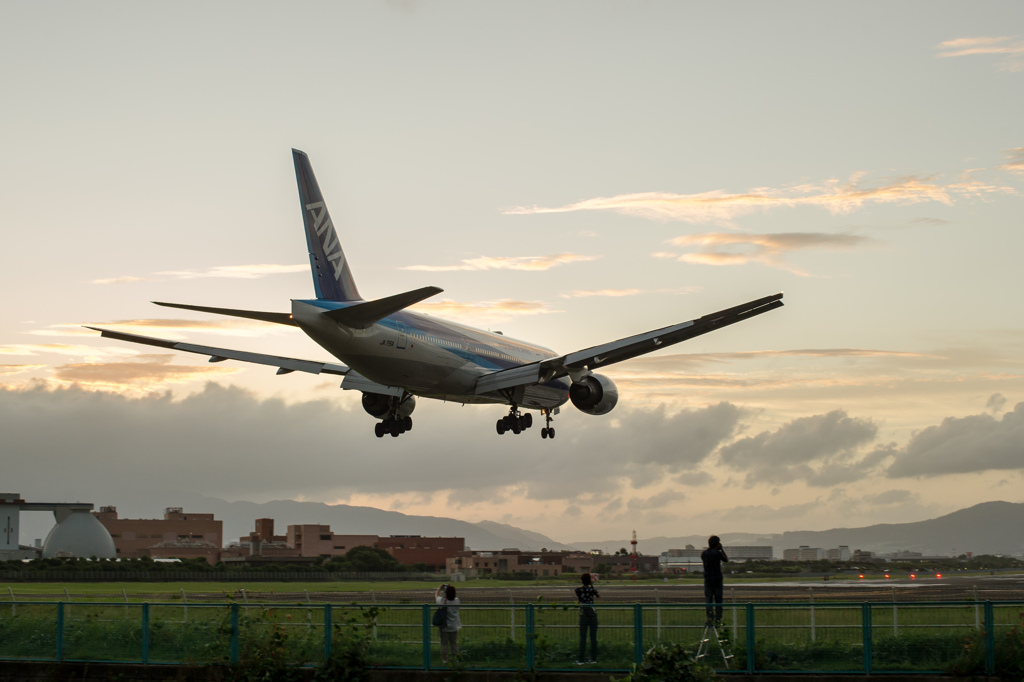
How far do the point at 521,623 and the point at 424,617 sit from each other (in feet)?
6.06

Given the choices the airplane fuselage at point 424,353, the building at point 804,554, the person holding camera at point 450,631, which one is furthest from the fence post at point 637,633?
the building at point 804,554

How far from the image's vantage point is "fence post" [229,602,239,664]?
20.2 m

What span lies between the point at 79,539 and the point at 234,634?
323ft

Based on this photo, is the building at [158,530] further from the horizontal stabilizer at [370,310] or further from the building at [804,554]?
the horizontal stabilizer at [370,310]

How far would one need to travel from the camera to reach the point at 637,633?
59.2 ft

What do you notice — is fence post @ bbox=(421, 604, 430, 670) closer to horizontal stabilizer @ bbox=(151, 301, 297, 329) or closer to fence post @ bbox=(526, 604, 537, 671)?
fence post @ bbox=(526, 604, 537, 671)

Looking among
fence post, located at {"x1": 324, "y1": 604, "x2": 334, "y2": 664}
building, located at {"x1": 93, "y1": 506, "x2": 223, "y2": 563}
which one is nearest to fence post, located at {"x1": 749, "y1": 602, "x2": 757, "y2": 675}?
fence post, located at {"x1": 324, "y1": 604, "x2": 334, "y2": 664}

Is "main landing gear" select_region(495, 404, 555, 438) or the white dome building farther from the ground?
"main landing gear" select_region(495, 404, 555, 438)

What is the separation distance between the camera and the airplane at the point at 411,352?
107 ft

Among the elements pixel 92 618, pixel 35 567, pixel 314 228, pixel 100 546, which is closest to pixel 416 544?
pixel 100 546

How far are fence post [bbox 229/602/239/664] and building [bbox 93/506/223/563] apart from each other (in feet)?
377

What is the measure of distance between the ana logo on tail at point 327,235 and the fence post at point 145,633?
52.4 feet

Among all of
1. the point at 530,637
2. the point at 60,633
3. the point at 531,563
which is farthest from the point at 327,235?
the point at 531,563

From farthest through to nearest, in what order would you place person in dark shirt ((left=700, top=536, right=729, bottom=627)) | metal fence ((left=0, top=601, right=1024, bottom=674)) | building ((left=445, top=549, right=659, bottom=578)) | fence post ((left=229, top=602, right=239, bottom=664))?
building ((left=445, top=549, right=659, bottom=578))
fence post ((left=229, top=602, right=239, bottom=664))
person in dark shirt ((left=700, top=536, right=729, bottom=627))
metal fence ((left=0, top=601, right=1024, bottom=674))
